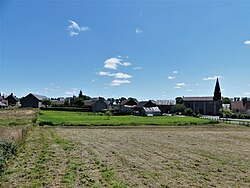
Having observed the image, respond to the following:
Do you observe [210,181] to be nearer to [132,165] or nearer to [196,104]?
[132,165]

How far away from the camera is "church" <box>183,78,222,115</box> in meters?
86.5

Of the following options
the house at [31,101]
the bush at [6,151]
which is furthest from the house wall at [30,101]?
the bush at [6,151]

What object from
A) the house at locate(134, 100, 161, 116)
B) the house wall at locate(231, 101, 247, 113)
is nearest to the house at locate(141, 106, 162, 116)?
the house at locate(134, 100, 161, 116)

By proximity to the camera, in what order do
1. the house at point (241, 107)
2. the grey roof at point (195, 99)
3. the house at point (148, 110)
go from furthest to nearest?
1. the grey roof at point (195, 99)
2. the house at point (241, 107)
3. the house at point (148, 110)

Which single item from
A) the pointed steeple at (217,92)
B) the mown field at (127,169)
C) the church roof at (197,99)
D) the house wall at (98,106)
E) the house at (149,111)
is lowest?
the mown field at (127,169)

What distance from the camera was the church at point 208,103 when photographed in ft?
284

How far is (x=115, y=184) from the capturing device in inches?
372

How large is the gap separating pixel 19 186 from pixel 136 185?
4286 mm

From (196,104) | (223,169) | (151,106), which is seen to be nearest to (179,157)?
(223,169)

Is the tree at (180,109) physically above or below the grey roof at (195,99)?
below

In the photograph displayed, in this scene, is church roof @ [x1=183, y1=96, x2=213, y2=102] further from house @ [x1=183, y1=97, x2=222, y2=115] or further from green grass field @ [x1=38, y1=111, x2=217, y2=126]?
green grass field @ [x1=38, y1=111, x2=217, y2=126]

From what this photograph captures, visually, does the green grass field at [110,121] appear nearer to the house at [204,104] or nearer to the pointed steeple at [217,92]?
the house at [204,104]

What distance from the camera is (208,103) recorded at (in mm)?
90188

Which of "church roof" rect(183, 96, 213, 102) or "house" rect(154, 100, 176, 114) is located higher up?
"church roof" rect(183, 96, 213, 102)
